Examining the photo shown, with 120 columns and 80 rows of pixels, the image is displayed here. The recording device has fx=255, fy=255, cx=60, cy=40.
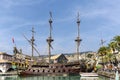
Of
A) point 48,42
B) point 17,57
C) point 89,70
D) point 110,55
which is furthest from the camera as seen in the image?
point 17,57

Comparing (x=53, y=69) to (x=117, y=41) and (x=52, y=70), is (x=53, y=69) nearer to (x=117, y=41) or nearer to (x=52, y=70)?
(x=52, y=70)

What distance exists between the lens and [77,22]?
95188mm

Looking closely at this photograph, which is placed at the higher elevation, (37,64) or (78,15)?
(78,15)

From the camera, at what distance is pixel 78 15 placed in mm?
95312

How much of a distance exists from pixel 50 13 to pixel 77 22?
1064cm

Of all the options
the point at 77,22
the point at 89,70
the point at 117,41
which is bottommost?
the point at 89,70

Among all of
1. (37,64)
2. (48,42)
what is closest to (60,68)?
(37,64)

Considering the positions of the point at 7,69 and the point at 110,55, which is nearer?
the point at 110,55

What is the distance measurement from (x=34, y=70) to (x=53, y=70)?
593 centimetres

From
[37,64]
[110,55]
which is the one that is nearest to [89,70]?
[110,55]

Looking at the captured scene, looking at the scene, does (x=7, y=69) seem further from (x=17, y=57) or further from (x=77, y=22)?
(x=77, y=22)

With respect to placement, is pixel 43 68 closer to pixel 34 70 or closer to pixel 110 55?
pixel 34 70

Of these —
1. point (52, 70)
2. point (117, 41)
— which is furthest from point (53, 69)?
point (117, 41)

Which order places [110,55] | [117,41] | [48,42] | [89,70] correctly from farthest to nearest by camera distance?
1. [48,42]
2. [110,55]
3. [89,70]
4. [117,41]
